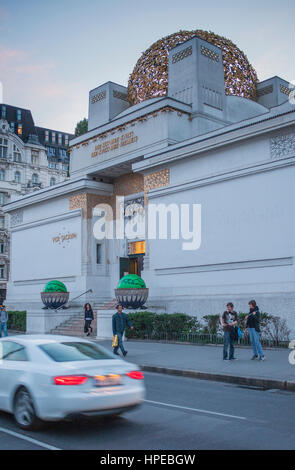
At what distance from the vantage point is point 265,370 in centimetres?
1252

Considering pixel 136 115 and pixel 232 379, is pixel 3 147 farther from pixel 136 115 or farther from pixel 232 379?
pixel 232 379

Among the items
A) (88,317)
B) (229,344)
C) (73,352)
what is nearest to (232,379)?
(229,344)

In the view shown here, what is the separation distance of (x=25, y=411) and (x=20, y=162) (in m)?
62.4

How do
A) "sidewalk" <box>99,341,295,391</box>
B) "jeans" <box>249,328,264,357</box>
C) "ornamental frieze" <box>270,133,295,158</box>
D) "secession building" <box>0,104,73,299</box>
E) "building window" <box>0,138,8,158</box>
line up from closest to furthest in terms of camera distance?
"sidewalk" <box>99,341,295,391</box> < "jeans" <box>249,328,264,357</box> < "ornamental frieze" <box>270,133,295,158</box> < "secession building" <box>0,104,73,299</box> < "building window" <box>0,138,8,158</box>

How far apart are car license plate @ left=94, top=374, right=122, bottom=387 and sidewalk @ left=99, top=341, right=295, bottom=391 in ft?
17.5

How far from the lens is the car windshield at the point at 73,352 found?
7.35 meters

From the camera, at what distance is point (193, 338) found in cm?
1934

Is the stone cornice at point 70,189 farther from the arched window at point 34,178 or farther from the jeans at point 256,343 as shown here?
the arched window at point 34,178

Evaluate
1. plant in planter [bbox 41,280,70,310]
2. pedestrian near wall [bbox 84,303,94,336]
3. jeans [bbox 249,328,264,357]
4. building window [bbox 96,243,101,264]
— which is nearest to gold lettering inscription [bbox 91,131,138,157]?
building window [bbox 96,243,101,264]

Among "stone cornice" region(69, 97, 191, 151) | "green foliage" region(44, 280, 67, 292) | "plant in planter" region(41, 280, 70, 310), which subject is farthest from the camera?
"green foliage" region(44, 280, 67, 292)

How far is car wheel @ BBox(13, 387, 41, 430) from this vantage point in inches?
268

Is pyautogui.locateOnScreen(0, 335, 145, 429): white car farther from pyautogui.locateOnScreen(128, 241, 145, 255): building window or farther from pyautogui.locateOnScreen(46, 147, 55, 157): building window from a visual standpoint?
pyautogui.locateOnScreen(46, 147, 55, 157): building window

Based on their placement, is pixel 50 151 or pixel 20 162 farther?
pixel 50 151

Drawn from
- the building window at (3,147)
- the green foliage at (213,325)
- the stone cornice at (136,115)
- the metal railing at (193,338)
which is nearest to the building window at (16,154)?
the building window at (3,147)
